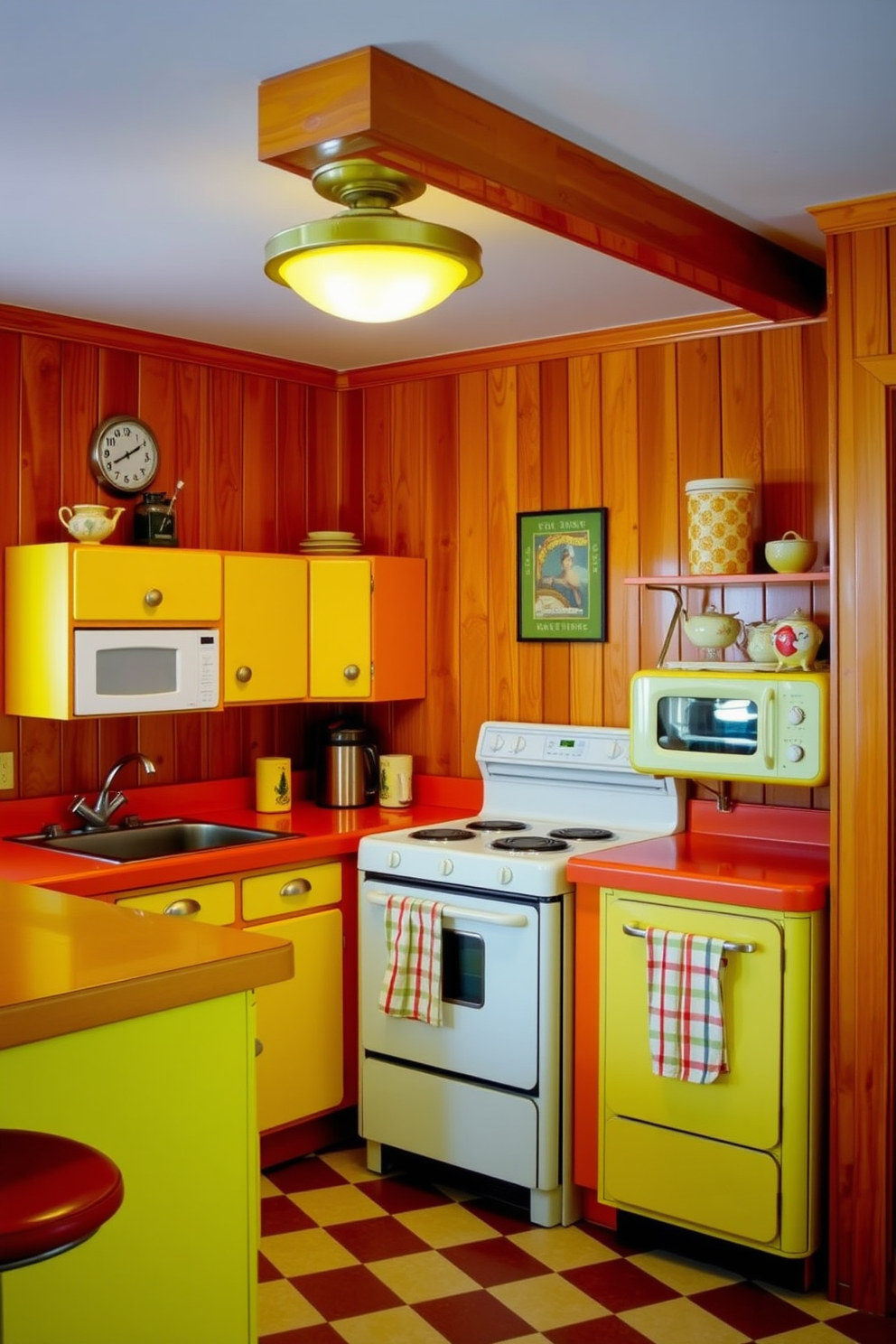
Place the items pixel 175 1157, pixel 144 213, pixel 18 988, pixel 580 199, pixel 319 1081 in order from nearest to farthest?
pixel 18 988
pixel 175 1157
pixel 580 199
pixel 144 213
pixel 319 1081

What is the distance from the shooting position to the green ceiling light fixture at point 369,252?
2.29 metres

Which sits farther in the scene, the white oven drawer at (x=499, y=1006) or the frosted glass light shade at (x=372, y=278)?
the white oven drawer at (x=499, y=1006)

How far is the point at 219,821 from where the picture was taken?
12.9 ft

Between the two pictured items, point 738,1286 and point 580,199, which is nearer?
point 580,199

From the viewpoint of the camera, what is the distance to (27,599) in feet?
11.8

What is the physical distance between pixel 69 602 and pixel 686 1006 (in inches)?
71.9

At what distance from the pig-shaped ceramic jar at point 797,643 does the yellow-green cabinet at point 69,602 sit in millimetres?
1607

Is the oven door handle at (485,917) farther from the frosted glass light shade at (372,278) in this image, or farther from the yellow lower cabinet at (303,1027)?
the frosted glass light shade at (372,278)

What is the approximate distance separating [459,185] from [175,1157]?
1.63 meters

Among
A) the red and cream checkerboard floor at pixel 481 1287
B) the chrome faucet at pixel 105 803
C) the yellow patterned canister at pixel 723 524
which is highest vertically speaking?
the yellow patterned canister at pixel 723 524

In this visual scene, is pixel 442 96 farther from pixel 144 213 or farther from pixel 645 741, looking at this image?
pixel 645 741

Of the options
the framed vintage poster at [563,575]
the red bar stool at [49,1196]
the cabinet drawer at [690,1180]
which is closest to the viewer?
the red bar stool at [49,1196]

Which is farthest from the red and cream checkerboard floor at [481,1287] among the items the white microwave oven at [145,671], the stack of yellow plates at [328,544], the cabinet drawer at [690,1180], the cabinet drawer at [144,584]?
the stack of yellow plates at [328,544]

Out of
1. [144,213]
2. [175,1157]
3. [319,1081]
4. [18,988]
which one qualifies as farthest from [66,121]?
[319,1081]
